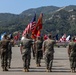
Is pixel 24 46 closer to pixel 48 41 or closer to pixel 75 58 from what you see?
pixel 48 41

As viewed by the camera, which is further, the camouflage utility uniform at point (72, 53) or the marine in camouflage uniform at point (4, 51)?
the marine in camouflage uniform at point (4, 51)

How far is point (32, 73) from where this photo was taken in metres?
17.2

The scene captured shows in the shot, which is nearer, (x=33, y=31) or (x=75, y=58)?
(x=75, y=58)

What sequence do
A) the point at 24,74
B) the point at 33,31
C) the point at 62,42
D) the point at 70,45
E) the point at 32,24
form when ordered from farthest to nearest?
the point at 62,42 < the point at 32,24 < the point at 33,31 < the point at 70,45 < the point at 24,74

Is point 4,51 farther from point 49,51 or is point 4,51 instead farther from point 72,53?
point 72,53

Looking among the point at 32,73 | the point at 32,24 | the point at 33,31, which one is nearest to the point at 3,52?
the point at 32,73

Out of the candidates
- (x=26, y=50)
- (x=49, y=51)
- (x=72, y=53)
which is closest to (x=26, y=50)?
(x=26, y=50)

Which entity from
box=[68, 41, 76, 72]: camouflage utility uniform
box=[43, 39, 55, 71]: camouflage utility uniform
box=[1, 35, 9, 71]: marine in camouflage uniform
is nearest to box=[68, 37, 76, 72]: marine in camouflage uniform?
box=[68, 41, 76, 72]: camouflage utility uniform

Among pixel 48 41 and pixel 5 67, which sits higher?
pixel 48 41

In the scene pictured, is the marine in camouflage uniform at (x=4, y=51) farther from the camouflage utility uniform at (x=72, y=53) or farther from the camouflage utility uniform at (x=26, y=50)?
the camouflage utility uniform at (x=72, y=53)

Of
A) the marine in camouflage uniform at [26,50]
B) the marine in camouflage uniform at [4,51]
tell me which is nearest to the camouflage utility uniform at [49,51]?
the marine in camouflage uniform at [26,50]

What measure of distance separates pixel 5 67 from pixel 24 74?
6.61ft

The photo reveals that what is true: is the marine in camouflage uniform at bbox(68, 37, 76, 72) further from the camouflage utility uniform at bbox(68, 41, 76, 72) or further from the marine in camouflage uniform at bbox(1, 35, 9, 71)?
the marine in camouflage uniform at bbox(1, 35, 9, 71)

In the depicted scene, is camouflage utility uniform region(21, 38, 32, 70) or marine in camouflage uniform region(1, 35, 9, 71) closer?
camouflage utility uniform region(21, 38, 32, 70)
